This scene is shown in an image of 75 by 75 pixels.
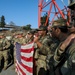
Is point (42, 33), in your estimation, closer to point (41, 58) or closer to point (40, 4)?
point (41, 58)

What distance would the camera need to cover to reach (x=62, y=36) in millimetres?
2971

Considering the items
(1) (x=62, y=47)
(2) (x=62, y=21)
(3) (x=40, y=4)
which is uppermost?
(3) (x=40, y=4)

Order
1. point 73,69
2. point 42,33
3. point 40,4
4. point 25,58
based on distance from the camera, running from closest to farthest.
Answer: point 73,69, point 25,58, point 42,33, point 40,4

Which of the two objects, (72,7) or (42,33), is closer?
(72,7)

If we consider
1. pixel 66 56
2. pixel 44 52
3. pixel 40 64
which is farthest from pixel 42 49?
pixel 66 56

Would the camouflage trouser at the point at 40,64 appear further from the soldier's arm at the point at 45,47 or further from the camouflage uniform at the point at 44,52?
the soldier's arm at the point at 45,47

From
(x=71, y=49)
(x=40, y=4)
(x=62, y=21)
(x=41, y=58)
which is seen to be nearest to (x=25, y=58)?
(x=41, y=58)

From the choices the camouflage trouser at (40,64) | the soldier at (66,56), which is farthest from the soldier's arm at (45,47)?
the soldier at (66,56)

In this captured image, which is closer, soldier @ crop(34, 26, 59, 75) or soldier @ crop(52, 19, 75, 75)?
soldier @ crop(52, 19, 75, 75)

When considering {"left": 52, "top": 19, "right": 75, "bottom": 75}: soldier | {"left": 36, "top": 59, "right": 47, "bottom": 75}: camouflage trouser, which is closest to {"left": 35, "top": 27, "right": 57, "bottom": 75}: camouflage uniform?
{"left": 36, "top": 59, "right": 47, "bottom": 75}: camouflage trouser

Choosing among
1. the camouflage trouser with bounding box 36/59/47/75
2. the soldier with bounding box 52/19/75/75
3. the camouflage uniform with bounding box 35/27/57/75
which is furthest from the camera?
the camouflage trouser with bounding box 36/59/47/75

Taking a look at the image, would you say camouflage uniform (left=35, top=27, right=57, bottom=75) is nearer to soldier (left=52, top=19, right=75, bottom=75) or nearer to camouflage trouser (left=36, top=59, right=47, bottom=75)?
camouflage trouser (left=36, top=59, right=47, bottom=75)

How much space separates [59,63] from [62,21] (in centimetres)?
72

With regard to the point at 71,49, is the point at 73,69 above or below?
below
